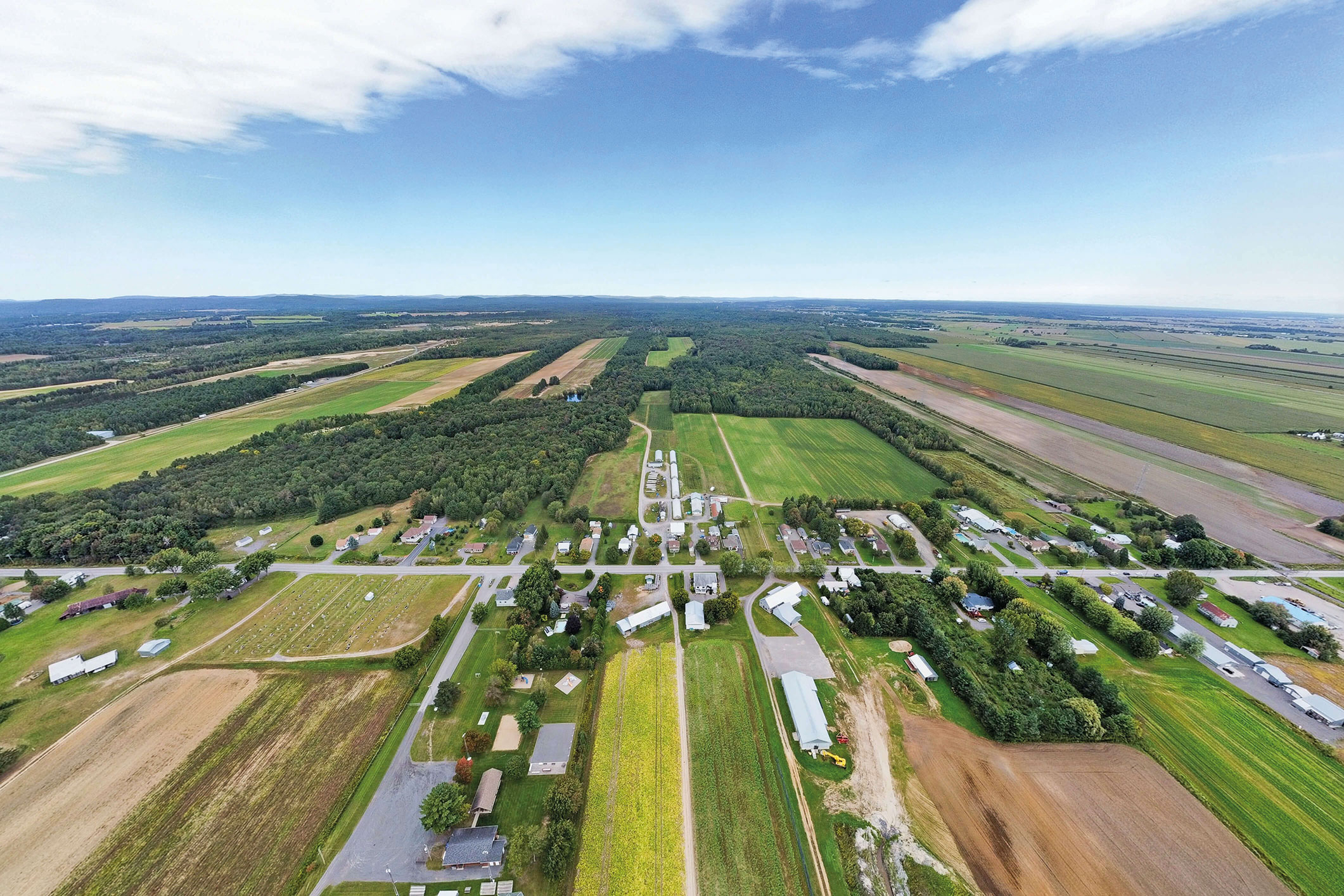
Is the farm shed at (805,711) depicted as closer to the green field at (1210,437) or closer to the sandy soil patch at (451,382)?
the green field at (1210,437)

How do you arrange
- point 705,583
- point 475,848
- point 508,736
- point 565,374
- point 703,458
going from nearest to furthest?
1. point 475,848
2. point 508,736
3. point 705,583
4. point 703,458
5. point 565,374

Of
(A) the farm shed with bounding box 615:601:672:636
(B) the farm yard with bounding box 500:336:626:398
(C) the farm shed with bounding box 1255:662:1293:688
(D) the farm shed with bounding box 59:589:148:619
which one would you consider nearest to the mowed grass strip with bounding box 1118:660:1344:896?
(C) the farm shed with bounding box 1255:662:1293:688

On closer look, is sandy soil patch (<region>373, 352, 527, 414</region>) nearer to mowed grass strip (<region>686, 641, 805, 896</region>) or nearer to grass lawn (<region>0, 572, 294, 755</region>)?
grass lawn (<region>0, 572, 294, 755</region>)

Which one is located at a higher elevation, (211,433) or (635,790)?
(211,433)

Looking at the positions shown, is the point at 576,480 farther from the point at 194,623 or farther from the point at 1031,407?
the point at 1031,407

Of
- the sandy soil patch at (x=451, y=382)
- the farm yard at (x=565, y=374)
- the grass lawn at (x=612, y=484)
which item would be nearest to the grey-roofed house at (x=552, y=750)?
the grass lawn at (x=612, y=484)

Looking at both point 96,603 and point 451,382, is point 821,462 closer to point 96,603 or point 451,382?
point 96,603

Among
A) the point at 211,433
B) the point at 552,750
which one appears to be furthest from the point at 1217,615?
the point at 211,433
